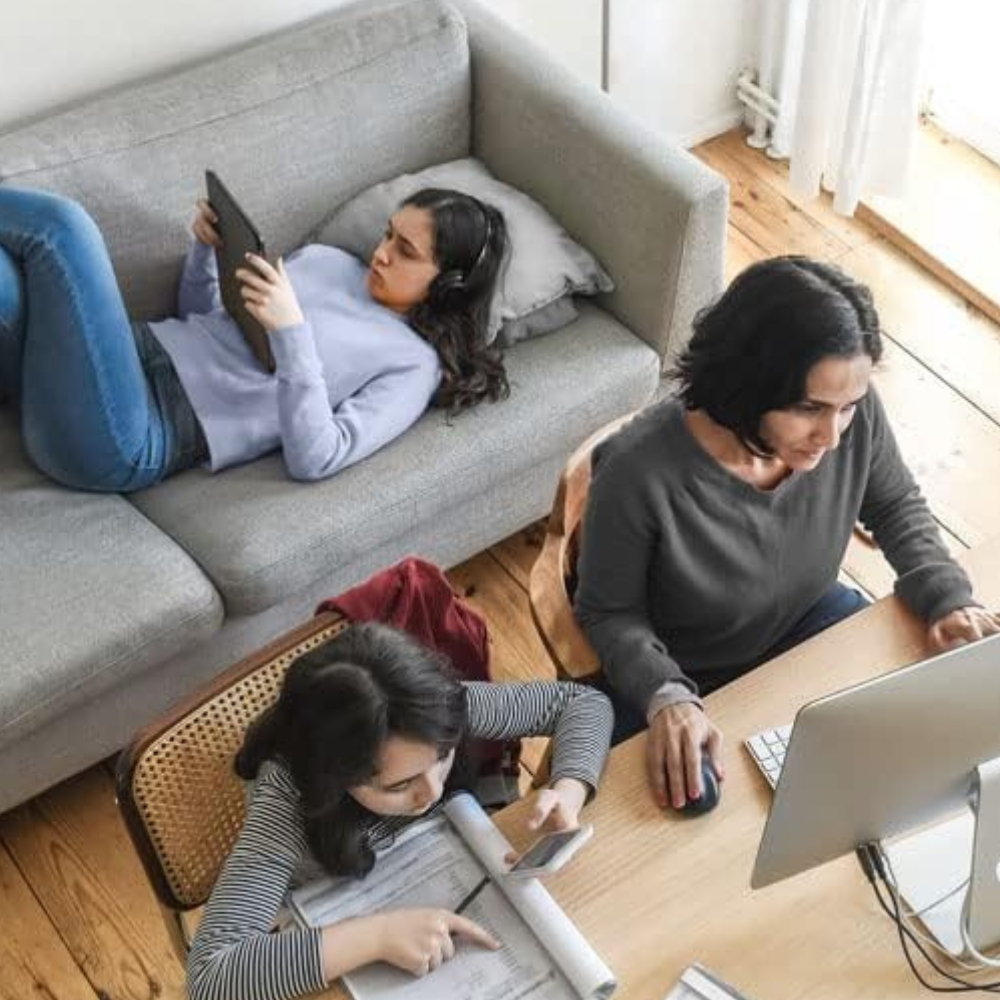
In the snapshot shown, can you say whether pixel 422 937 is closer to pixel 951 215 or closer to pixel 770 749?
pixel 770 749

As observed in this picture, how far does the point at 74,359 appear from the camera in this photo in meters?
2.18

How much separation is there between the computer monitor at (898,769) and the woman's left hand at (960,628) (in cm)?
27

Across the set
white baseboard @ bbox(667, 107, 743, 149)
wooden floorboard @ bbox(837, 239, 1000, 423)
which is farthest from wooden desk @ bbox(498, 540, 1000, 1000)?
white baseboard @ bbox(667, 107, 743, 149)

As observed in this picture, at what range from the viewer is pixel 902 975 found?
1387 mm

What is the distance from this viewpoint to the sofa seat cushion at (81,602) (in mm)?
2059

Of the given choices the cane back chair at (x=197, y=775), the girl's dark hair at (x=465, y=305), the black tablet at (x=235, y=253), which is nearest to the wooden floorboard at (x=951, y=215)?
the girl's dark hair at (x=465, y=305)

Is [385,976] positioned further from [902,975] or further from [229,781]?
[902,975]

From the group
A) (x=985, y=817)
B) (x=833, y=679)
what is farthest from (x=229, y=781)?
(x=985, y=817)

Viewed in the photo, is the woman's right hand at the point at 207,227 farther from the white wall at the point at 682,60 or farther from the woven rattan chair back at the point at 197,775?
the white wall at the point at 682,60

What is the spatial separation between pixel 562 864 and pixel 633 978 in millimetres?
122

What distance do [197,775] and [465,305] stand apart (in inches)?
40.3

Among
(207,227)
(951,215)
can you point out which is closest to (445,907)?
(207,227)

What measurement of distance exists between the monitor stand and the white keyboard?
0.13 meters

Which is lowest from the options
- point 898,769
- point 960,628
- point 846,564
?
point 846,564
